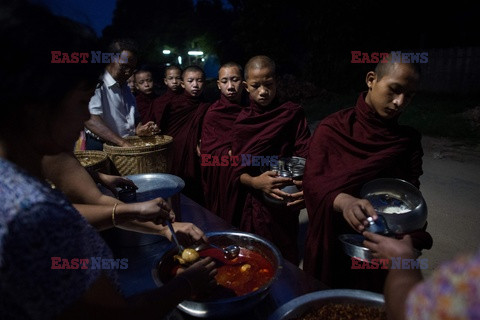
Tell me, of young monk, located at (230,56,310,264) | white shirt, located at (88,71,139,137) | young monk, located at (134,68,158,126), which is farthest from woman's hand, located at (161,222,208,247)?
young monk, located at (134,68,158,126)

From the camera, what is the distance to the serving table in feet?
3.90

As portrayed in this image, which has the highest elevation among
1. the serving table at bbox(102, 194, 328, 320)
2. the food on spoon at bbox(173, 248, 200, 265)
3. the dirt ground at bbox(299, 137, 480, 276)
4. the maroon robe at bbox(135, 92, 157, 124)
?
the maroon robe at bbox(135, 92, 157, 124)

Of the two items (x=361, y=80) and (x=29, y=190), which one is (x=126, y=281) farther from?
(x=361, y=80)

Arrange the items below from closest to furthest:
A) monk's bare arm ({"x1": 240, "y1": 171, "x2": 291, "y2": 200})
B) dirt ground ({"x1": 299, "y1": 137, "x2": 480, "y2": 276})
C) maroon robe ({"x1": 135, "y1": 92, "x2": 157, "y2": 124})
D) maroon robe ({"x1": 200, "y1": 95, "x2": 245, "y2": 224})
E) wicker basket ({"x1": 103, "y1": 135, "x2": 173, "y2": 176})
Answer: monk's bare arm ({"x1": 240, "y1": 171, "x2": 291, "y2": 200}), wicker basket ({"x1": 103, "y1": 135, "x2": 173, "y2": 176}), maroon robe ({"x1": 200, "y1": 95, "x2": 245, "y2": 224}), dirt ground ({"x1": 299, "y1": 137, "x2": 480, "y2": 276}), maroon robe ({"x1": 135, "y1": 92, "x2": 157, "y2": 124})

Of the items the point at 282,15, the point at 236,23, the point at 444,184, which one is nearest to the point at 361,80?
the point at 282,15

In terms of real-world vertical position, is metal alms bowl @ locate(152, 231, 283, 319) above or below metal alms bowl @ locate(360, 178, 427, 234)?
below

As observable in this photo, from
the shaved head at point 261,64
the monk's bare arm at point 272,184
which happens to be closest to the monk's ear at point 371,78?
the monk's bare arm at point 272,184

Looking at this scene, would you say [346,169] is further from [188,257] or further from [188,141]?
[188,141]

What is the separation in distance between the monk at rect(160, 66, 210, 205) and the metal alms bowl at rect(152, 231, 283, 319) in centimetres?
244

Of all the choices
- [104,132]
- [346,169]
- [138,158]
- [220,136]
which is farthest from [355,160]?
[104,132]

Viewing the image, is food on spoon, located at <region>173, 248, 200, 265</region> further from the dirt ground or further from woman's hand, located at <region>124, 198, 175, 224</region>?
the dirt ground

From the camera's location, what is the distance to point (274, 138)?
101 inches

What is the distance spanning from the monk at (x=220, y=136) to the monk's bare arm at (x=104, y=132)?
2.55ft

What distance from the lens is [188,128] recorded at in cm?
410
